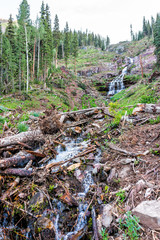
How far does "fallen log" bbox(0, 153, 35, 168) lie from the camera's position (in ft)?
16.0

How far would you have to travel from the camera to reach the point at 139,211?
2352mm

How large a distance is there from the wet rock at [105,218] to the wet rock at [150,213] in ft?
2.16

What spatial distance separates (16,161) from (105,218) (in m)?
3.79

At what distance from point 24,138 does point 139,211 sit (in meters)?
5.83

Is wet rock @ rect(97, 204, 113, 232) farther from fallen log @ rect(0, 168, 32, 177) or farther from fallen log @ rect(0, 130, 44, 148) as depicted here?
fallen log @ rect(0, 130, 44, 148)

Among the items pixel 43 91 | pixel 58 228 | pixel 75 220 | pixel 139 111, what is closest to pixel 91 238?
pixel 75 220

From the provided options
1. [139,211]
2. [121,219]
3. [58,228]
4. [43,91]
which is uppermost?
[43,91]

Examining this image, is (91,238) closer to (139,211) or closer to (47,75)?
(139,211)

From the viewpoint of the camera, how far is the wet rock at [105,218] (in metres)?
2.79

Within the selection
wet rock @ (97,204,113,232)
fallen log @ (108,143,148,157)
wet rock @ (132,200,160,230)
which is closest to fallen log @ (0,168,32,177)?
wet rock @ (97,204,113,232)

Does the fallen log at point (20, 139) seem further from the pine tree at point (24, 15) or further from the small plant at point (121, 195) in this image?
the pine tree at point (24, 15)

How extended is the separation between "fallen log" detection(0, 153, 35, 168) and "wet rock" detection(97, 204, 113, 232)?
141 inches

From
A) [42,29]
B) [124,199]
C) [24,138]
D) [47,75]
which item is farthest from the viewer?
[47,75]

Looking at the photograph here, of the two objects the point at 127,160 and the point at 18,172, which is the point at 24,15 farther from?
the point at 127,160
